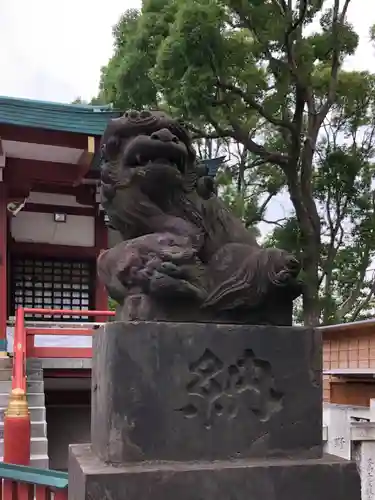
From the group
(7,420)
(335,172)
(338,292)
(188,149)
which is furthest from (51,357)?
(338,292)

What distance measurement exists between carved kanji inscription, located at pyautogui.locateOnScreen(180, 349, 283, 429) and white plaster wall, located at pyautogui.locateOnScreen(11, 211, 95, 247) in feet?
26.9

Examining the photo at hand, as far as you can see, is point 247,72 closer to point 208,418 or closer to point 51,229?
point 51,229

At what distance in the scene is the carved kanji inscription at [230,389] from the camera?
2490mm

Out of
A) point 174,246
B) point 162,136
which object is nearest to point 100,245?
point 162,136

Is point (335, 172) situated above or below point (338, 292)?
above

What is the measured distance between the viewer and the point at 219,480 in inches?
93.7

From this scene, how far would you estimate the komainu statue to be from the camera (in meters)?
2.55

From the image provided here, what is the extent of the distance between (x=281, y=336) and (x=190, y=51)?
940 cm

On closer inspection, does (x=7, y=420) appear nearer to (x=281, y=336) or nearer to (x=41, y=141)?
(x=281, y=336)

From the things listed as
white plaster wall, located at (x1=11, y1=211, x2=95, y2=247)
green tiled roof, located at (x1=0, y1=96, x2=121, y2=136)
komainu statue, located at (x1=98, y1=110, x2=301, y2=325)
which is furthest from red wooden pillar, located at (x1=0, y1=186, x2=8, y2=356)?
komainu statue, located at (x1=98, y1=110, x2=301, y2=325)

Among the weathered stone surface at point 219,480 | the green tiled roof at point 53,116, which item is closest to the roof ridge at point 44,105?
the green tiled roof at point 53,116

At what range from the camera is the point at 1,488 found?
368 centimetres

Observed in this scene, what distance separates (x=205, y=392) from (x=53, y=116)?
7.19 meters

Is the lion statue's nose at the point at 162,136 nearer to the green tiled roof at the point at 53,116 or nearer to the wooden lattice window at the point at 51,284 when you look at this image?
the green tiled roof at the point at 53,116
